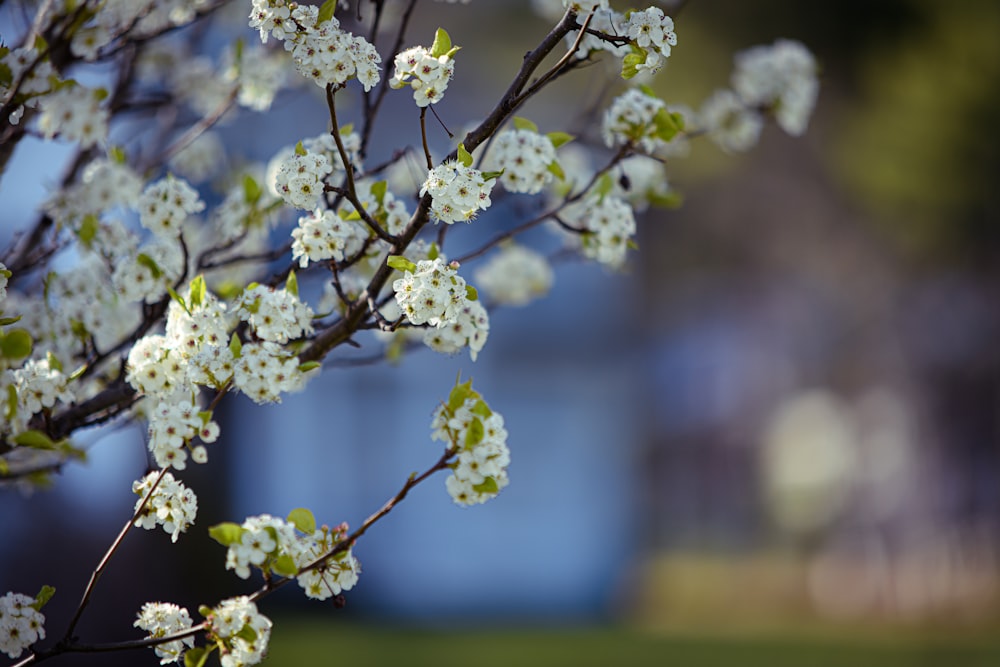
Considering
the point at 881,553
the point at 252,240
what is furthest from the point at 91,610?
the point at 881,553

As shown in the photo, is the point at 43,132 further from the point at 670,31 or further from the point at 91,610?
the point at 91,610

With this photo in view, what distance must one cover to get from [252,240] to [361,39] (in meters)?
0.76

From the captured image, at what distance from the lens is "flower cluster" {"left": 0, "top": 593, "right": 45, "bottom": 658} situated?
1.23m

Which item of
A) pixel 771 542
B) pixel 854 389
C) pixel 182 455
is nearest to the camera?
pixel 182 455

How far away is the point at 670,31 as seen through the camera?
3.96 feet

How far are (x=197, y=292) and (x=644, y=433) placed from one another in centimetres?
860

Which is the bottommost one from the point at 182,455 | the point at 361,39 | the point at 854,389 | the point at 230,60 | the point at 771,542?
the point at 182,455

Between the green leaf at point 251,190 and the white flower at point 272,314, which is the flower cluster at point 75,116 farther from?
the white flower at point 272,314

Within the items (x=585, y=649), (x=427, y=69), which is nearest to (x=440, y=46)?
(x=427, y=69)

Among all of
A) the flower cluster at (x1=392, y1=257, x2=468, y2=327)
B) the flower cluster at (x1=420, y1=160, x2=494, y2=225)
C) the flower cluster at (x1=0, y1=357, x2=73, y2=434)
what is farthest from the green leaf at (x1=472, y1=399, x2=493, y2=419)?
the flower cluster at (x1=0, y1=357, x2=73, y2=434)

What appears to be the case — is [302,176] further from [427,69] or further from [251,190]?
[251,190]

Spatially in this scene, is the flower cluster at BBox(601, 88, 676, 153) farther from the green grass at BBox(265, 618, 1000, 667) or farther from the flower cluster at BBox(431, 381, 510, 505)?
the green grass at BBox(265, 618, 1000, 667)

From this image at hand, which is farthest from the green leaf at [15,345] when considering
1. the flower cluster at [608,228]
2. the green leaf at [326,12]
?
the flower cluster at [608,228]

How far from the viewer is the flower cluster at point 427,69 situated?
3.86 feet
